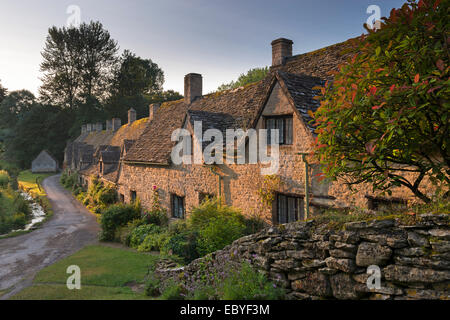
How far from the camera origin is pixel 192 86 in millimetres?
20625

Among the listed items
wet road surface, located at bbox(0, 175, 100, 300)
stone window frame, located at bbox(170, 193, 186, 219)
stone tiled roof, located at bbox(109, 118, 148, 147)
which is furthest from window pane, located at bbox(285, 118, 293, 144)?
stone tiled roof, located at bbox(109, 118, 148, 147)

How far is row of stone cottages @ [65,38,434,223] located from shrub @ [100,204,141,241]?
1.04 metres

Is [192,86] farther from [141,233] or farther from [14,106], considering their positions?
[14,106]

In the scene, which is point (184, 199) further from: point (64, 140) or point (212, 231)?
point (64, 140)

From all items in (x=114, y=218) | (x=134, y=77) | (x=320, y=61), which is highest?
(x=134, y=77)

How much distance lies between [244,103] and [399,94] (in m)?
11.1

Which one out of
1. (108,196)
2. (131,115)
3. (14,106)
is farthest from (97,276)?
(14,106)

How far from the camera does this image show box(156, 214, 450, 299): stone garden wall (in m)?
3.80

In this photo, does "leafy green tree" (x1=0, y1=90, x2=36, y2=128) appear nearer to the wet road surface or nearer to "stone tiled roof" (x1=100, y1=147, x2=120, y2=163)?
"stone tiled roof" (x1=100, y1=147, x2=120, y2=163)

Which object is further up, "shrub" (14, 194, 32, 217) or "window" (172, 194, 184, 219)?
"window" (172, 194, 184, 219)

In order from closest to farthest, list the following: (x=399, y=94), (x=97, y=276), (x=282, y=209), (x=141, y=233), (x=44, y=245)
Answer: (x=399, y=94) < (x=282, y=209) < (x=97, y=276) < (x=141, y=233) < (x=44, y=245)

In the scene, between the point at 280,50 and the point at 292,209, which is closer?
the point at 292,209
